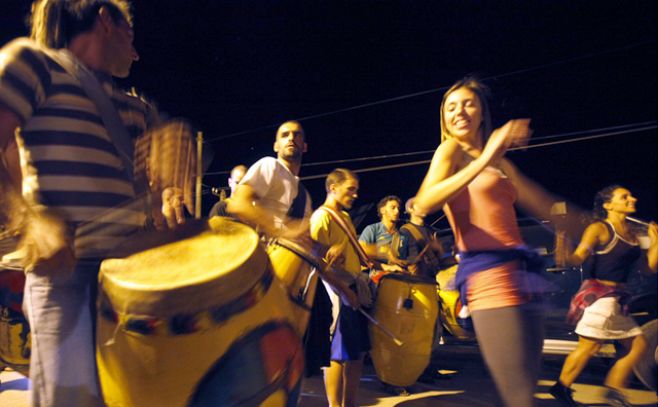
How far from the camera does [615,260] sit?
4.18m

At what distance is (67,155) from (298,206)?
1.86 meters

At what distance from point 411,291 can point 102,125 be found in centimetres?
335

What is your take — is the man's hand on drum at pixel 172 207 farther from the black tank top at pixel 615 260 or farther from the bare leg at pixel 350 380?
the black tank top at pixel 615 260

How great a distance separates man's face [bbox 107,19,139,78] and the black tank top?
401cm

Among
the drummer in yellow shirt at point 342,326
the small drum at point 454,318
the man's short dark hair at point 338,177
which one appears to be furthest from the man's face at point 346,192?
the small drum at point 454,318

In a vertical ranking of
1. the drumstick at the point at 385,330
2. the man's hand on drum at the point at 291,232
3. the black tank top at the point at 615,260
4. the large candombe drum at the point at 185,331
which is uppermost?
the man's hand on drum at the point at 291,232

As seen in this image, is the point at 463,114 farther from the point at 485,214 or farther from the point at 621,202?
the point at 621,202

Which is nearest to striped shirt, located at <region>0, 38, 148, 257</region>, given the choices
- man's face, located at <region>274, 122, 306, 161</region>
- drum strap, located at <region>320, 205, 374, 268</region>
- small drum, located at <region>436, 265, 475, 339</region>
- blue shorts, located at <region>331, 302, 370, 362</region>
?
man's face, located at <region>274, 122, 306, 161</region>

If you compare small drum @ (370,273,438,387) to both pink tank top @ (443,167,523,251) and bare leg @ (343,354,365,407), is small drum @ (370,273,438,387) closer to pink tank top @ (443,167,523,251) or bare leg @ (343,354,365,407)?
bare leg @ (343,354,365,407)

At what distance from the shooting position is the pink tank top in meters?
1.72

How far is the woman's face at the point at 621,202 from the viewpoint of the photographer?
4.40 meters

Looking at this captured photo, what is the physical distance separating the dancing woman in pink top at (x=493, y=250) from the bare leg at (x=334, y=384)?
2115 mm

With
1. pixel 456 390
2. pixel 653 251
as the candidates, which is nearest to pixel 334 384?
pixel 456 390

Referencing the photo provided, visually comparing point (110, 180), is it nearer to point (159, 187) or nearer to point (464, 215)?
point (159, 187)
